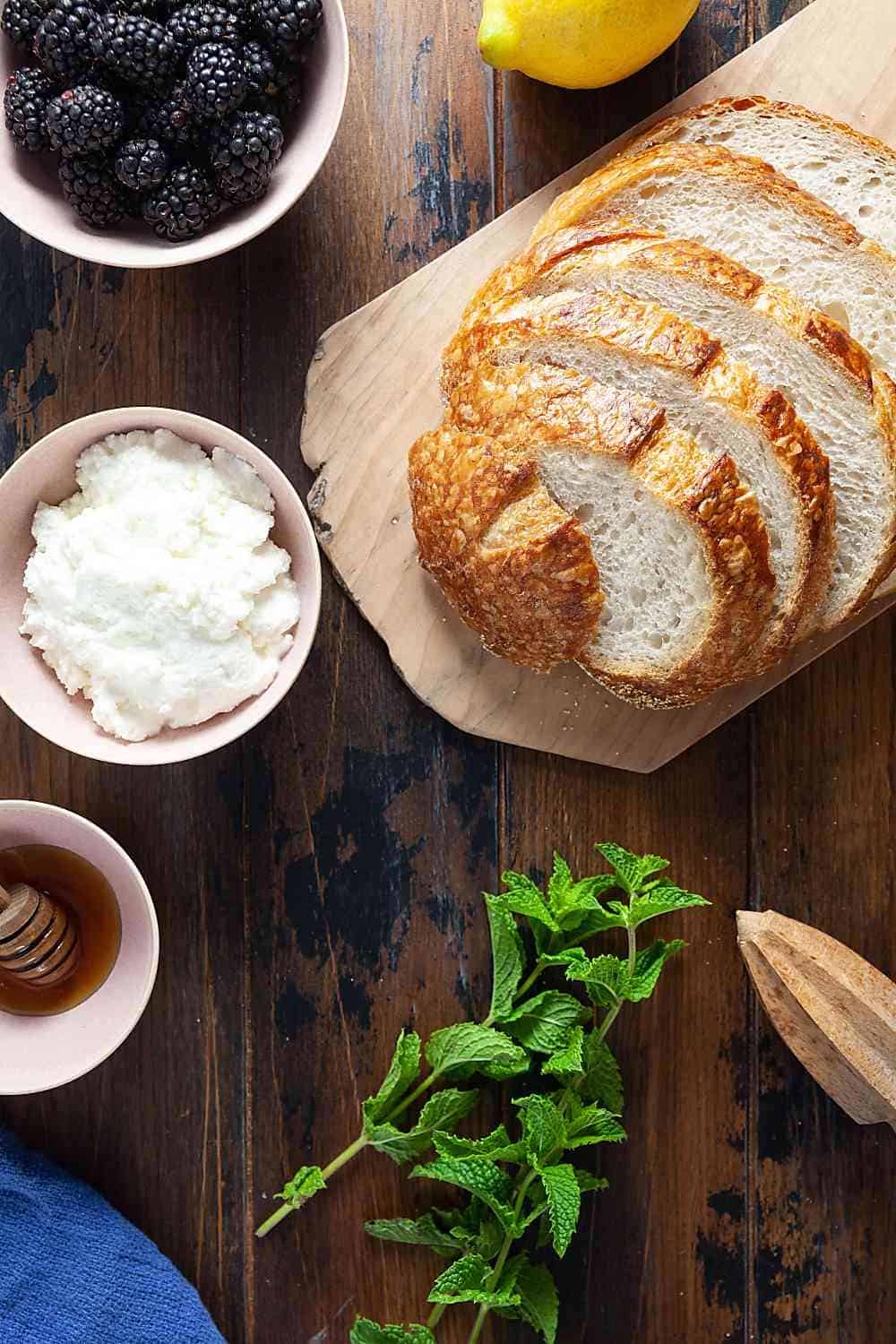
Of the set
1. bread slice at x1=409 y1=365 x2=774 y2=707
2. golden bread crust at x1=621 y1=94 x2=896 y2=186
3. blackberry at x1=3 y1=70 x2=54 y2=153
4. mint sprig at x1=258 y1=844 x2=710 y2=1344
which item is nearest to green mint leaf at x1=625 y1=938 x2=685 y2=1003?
mint sprig at x1=258 y1=844 x2=710 y2=1344

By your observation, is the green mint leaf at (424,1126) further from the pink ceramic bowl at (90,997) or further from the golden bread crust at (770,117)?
the golden bread crust at (770,117)

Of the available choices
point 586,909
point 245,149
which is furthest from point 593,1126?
point 245,149

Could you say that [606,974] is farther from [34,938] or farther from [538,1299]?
[34,938]

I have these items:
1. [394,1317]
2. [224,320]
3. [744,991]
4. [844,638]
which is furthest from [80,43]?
[394,1317]

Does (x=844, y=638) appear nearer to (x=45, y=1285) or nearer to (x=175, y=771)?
(x=175, y=771)

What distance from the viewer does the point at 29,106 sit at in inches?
53.7

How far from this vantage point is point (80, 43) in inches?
52.2

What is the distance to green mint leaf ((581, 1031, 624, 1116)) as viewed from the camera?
159 cm

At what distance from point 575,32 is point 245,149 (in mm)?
423

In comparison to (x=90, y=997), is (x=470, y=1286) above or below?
below

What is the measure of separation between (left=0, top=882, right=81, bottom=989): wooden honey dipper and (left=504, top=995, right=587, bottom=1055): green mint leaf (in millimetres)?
600

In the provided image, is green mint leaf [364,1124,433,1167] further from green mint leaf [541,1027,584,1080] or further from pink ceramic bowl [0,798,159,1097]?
pink ceramic bowl [0,798,159,1097]

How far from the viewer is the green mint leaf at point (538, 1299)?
5.08 ft

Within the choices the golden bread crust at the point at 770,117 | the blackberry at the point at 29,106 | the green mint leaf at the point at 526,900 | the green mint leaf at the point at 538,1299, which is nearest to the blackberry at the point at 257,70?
the blackberry at the point at 29,106
